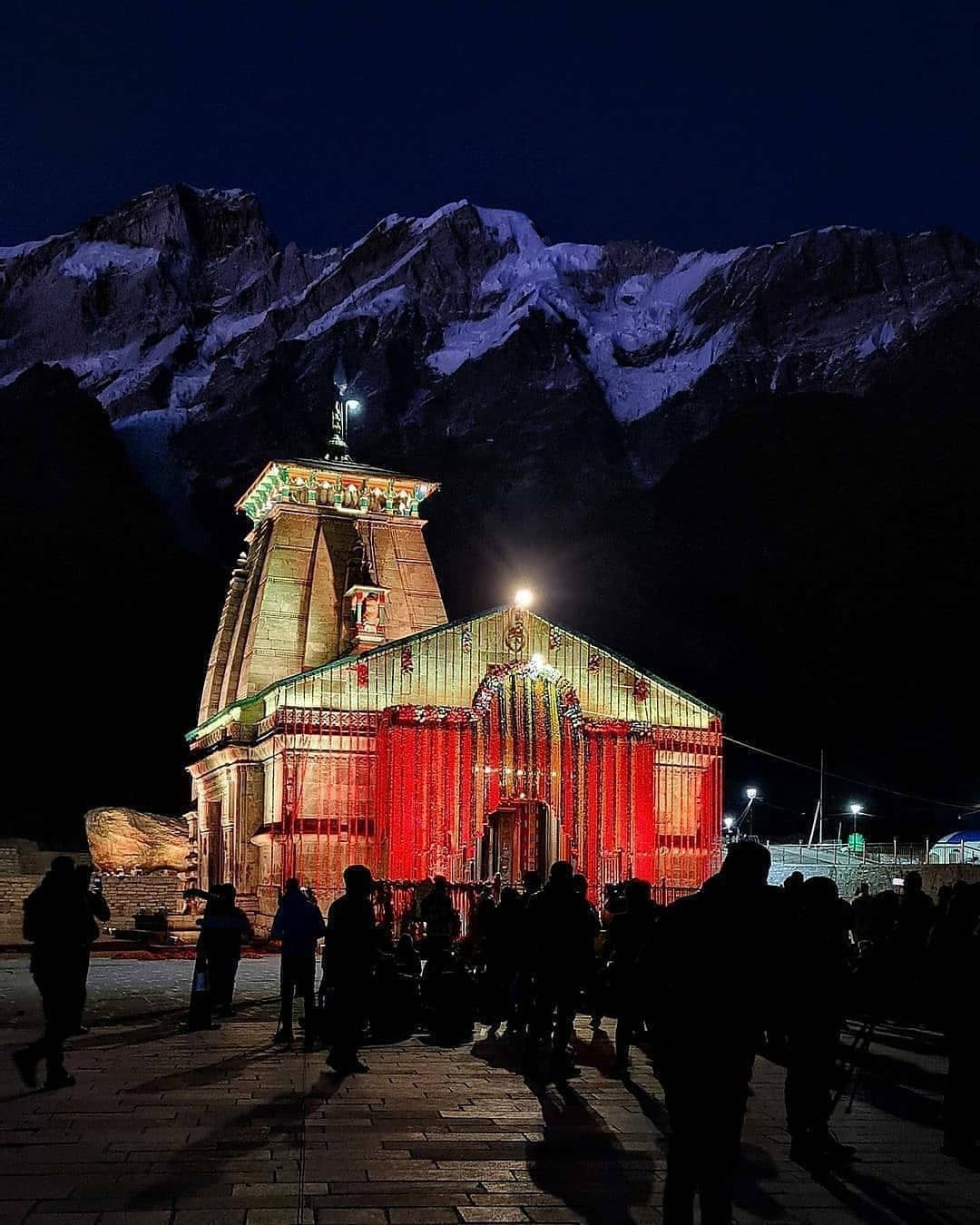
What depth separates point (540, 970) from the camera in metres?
10.3

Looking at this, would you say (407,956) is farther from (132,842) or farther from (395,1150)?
(132,842)

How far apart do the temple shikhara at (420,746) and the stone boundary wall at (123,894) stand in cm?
154

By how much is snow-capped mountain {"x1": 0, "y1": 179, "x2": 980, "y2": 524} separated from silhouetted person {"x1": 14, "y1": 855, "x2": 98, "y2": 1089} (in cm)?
7953

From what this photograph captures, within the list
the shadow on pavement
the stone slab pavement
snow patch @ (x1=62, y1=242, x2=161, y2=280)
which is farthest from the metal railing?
snow patch @ (x1=62, y1=242, x2=161, y2=280)

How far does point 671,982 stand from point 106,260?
5137 inches

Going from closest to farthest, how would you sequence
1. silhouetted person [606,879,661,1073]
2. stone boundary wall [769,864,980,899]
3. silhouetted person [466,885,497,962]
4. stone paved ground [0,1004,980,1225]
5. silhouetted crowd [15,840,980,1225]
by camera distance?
silhouetted crowd [15,840,980,1225], stone paved ground [0,1004,980,1225], silhouetted person [606,879,661,1073], silhouetted person [466,885,497,962], stone boundary wall [769,864,980,899]

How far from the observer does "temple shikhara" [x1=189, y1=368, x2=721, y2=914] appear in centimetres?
2827

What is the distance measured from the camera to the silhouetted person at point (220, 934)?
13.2 m

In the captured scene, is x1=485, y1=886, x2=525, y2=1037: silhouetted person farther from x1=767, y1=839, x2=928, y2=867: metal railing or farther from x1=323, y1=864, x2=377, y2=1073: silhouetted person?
x1=767, y1=839, x2=928, y2=867: metal railing

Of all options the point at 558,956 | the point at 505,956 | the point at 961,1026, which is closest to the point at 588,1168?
the point at 961,1026

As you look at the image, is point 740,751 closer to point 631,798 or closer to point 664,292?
point 631,798

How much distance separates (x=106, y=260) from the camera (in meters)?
125

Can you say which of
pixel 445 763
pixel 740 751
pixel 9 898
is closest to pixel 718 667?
pixel 740 751

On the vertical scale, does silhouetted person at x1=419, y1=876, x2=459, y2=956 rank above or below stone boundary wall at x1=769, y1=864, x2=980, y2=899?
above
